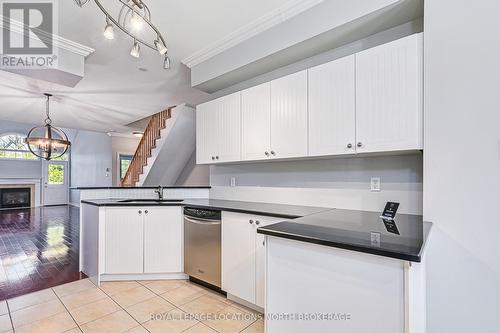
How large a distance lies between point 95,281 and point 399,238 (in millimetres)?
3090

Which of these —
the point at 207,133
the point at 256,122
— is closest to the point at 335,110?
the point at 256,122

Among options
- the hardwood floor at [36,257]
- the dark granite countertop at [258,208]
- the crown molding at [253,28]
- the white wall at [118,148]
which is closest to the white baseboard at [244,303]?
the dark granite countertop at [258,208]

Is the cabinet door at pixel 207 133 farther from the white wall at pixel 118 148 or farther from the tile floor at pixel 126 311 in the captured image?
the white wall at pixel 118 148

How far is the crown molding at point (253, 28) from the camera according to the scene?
2086mm

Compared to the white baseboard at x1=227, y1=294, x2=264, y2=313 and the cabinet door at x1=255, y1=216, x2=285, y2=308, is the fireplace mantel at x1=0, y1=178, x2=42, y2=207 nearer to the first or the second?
the white baseboard at x1=227, y1=294, x2=264, y2=313

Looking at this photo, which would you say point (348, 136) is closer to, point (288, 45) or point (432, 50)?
point (432, 50)

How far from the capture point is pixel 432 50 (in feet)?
5.07

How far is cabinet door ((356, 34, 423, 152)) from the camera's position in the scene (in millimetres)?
1613

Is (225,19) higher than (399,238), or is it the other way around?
(225,19)

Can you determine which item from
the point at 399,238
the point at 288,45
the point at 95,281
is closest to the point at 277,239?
the point at 399,238

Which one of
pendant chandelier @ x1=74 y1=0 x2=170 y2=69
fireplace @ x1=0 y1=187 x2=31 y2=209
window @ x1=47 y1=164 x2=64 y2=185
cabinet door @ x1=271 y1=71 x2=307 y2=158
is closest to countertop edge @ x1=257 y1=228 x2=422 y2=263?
cabinet door @ x1=271 y1=71 x2=307 y2=158

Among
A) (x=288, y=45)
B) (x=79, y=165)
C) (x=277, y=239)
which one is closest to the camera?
(x=277, y=239)

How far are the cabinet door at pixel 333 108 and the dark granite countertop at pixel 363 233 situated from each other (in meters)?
0.59

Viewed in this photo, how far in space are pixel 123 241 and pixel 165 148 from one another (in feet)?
9.10
